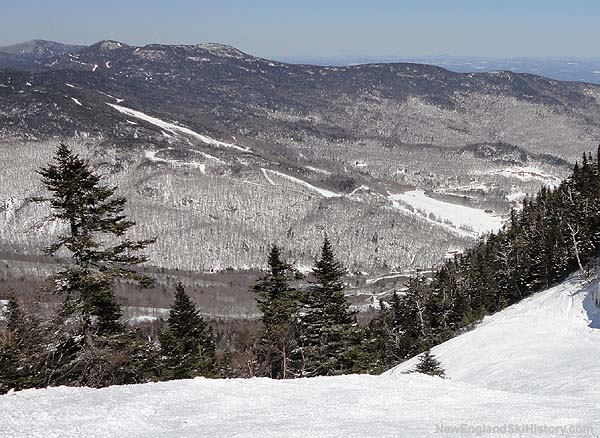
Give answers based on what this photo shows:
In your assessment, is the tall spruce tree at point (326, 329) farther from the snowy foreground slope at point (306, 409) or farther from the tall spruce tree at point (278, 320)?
the snowy foreground slope at point (306, 409)

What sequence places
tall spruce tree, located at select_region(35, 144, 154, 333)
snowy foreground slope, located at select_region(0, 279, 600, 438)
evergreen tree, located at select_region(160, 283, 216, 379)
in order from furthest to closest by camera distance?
evergreen tree, located at select_region(160, 283, 216, 379) → tall spruce tree, located at select_region(35, 144, 154, 333) → snowy foreground slope, located at select_region(0, 279, 600, 438)

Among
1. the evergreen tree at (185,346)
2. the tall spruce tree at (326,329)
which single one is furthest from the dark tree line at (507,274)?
the evergreen tree at (185,346)

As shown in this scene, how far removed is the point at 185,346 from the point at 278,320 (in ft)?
24.4

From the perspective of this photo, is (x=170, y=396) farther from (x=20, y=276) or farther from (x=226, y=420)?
(x=20, y=276)

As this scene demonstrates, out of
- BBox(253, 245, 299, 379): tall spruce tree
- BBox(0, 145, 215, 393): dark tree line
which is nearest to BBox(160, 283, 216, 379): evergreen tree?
BBox(253, 245, 299, 379): tall spruce tree

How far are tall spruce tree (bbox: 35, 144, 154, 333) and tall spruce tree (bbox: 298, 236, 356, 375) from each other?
13364 millimetres

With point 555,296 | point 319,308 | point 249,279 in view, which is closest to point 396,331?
point 555,296

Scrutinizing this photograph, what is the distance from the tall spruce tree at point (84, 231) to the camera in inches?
693

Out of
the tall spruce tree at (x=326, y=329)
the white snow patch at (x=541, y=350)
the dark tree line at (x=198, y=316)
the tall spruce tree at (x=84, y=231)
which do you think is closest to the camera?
the tall spruce tree at (x=84, y=231)

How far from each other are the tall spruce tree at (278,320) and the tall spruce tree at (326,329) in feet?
2.67

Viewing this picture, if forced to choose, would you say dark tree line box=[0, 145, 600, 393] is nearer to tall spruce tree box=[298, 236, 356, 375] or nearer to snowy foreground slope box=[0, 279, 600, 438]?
tall spruce tree box=[298, 236, 356, 375]

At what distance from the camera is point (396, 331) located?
6172 centimetres

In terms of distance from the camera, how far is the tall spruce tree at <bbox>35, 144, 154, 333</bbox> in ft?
57.8

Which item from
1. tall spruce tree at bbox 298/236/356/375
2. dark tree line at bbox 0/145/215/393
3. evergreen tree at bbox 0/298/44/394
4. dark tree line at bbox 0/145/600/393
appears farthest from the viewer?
tall spruce tree at bbox 298/236/356/375
